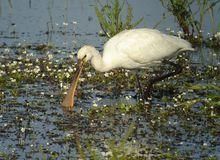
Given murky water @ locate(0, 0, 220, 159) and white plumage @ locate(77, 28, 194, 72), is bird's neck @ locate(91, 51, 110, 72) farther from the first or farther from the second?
murky water @ locate(0, 0, 220, 159)

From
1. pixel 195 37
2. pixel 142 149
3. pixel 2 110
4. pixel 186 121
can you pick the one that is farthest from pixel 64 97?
pixel 195 37

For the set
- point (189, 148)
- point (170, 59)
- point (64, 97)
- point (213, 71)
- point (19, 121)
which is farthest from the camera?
point (213, 71)

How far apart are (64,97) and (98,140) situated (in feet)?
6.67

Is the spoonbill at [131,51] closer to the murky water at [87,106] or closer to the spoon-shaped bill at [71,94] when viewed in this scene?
the spoon-shaped bill at [71,94]

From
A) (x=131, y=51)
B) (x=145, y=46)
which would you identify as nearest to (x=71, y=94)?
(x=131, y=51)

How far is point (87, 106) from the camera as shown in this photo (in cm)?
1053

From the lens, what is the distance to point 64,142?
28.3 feet

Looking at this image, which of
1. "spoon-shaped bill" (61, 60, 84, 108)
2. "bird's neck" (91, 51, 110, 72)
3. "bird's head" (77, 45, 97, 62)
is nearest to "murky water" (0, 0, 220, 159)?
"spoon-shaped bill" (61, 60, 84, 108)

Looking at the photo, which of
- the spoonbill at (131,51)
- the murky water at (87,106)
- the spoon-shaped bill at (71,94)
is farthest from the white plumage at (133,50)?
the murky water at (87,106)

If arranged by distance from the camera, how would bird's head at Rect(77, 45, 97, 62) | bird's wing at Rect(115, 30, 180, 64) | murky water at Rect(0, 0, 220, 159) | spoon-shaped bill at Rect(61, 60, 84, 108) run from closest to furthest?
murky water at Rect(0, 0, 220, 159) → spoon-shaped bill at Rect(61, 60, 84, 108) → bird's head at Rect(77, 45, 97, 62) → bird's wing at Rect(115, 30, 180, 64)

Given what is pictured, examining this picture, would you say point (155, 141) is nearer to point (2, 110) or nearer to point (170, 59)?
point (2, 110)

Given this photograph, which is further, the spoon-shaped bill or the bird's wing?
the bird's wing

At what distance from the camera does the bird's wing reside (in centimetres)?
1098

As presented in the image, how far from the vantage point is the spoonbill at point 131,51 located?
10.9m
